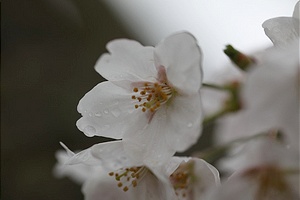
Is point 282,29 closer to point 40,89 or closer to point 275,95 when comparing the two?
point 275,95

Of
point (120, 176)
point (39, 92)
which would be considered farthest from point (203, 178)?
point (39, 92)

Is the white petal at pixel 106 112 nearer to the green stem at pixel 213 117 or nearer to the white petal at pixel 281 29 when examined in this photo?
the green stem at pixel 213 117

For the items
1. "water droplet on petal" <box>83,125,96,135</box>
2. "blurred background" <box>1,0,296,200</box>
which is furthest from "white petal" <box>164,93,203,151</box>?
"blurred background" <box>1,0,296,200</box>

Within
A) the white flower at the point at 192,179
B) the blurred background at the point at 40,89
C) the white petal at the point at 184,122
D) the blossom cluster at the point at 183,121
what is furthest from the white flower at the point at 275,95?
the blurred background at the point at 40,89

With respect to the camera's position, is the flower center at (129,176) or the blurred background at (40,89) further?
the blurred background at (40,89)

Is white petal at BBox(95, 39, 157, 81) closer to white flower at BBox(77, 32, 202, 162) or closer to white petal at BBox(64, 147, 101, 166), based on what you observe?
white flower at BBox(77, 32, 202, 162)

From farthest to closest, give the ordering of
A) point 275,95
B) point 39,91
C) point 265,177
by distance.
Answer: point 39,91, point 265,177, point 275,95

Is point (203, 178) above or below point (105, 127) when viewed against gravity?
below
